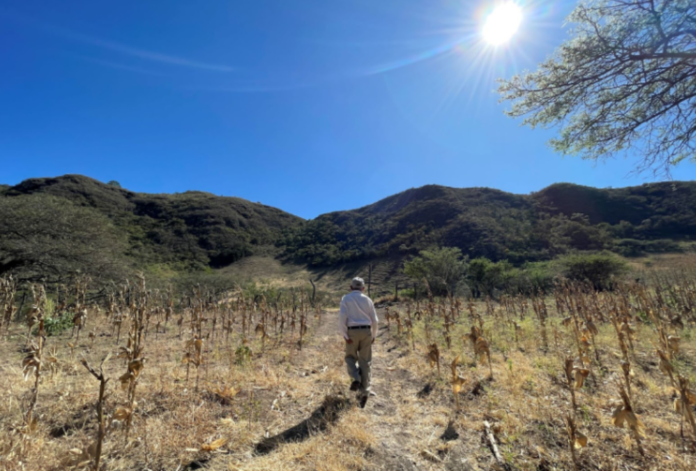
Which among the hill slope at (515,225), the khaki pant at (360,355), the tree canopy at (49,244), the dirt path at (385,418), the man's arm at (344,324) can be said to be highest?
the hill slope at (515,225)

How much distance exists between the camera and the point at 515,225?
38.2 metres

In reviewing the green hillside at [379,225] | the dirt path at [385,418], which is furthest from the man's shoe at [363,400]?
the green hillside at [379,225]

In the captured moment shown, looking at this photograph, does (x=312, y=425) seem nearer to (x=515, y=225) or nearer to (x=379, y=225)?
(x=515, y=225)

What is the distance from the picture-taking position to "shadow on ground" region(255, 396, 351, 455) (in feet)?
9.11

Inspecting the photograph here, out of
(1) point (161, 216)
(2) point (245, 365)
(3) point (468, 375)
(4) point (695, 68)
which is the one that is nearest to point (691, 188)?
(4) point (695, 68)

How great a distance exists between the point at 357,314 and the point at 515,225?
4090 cm

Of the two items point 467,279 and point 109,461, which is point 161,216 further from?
point 109,461

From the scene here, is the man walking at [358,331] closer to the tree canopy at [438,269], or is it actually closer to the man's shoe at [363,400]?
the man's shoe at [363,400]

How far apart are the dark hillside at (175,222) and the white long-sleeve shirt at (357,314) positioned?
38612 millimetres

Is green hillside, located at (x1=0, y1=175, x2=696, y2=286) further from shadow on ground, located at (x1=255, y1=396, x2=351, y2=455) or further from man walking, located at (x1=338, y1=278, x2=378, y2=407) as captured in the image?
shadow on ground, located at (x1=255, y1=396, x2=351, y2=455)

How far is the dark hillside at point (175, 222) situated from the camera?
4300 centimetres

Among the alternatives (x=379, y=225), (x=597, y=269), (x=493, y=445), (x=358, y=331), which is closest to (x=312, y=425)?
(x=358, y=331)

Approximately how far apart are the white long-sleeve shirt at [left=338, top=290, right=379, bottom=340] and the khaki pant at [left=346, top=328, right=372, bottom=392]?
0.29 ft

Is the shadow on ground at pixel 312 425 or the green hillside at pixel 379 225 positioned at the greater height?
the green hillside at pixel 379 225
